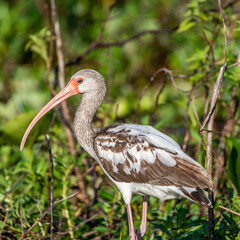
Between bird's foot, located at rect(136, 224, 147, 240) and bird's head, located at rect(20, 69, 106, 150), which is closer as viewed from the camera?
bird's foot, located at rect(136, 224, 147, 240)

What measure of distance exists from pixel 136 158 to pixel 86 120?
69cm

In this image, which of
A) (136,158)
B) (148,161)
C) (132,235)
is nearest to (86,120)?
(136,158)

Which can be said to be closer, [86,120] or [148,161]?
[148,161]

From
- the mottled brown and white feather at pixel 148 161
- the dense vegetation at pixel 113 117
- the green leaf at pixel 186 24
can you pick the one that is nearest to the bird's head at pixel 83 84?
the mottled brown and white feather at pixel 148 161

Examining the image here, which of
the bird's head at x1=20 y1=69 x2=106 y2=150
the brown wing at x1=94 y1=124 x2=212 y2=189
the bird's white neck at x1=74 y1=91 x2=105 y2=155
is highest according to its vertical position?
the bird's head at x1=20 y1=69 x2=106 y2=150

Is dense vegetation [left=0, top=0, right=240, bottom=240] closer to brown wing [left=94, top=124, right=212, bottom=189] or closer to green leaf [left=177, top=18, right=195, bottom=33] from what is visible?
green leaf [left=177, top=18, right=195, bottom=33]

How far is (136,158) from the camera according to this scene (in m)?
4.49

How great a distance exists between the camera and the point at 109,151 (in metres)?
4.59

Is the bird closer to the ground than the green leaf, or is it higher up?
closer to the ground

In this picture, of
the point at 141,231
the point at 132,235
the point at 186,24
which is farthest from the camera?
the point at 186,24

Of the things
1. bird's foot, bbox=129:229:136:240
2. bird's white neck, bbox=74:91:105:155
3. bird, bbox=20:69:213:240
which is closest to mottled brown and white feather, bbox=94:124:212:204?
bird, bbox=20:69:213:240

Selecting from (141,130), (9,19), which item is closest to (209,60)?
(141,130)

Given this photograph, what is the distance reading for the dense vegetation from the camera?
4.80 meters

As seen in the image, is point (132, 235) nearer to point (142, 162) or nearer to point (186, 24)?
point (142, 162)
